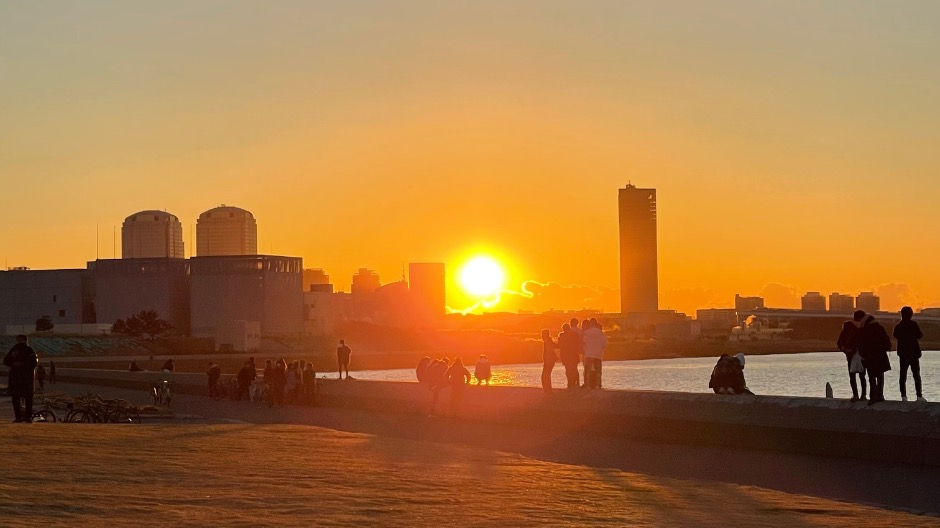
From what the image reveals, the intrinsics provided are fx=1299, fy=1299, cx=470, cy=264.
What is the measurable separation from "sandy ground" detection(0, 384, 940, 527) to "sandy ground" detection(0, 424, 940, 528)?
3cm

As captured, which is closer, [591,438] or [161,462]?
[161,462]

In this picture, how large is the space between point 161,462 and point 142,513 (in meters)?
5.33

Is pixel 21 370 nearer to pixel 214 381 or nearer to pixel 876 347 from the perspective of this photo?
pixel 876 347

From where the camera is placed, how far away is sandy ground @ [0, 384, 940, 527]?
1388 centimetres

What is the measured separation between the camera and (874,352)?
21.5m

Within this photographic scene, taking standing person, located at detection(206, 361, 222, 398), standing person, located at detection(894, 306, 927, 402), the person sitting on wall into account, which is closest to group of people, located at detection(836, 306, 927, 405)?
standing person, located at detection(894, 306, 927, 402)

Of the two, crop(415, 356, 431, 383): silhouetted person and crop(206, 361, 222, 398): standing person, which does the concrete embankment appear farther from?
crop(206, 361, 222, 398): standing person

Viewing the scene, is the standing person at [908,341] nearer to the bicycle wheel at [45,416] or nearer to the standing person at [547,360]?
the standing person at [547,360]

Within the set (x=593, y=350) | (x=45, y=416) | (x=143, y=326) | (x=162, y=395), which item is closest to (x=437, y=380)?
(x=593, y=350)

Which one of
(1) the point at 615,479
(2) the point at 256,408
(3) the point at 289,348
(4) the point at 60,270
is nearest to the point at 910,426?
(1) the point at 615,479

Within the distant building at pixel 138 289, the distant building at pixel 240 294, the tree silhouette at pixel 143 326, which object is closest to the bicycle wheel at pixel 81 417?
the tree silhouette at pixel 143 326

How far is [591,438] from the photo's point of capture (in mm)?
26516

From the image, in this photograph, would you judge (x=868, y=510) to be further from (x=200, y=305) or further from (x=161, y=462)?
(x=200, y=305)

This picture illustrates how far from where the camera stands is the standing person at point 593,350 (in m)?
28.0
